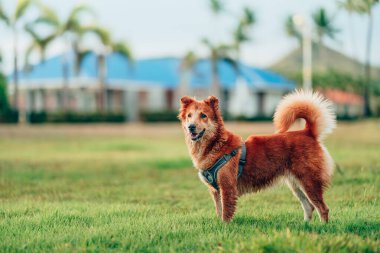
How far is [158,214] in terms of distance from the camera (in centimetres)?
801

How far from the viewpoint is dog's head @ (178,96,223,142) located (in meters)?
6.65

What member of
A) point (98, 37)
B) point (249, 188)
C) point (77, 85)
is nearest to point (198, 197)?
point (249, 188)

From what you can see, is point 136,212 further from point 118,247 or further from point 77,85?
point 77,85

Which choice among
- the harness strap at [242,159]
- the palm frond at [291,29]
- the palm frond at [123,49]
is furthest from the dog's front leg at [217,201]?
the palm frond at [291,29]

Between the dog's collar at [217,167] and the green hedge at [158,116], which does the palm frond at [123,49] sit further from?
the dog's collar at [217,167]

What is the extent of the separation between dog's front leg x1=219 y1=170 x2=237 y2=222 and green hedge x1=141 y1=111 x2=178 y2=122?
41.6 m

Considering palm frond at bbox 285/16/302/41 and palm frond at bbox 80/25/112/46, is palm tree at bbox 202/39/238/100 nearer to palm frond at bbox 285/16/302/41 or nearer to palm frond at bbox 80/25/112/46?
palm frond at bbox 80/25/112/46

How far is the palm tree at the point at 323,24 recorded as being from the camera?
63.1m

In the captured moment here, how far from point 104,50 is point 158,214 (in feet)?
118

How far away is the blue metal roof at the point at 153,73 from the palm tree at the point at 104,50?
83 cm

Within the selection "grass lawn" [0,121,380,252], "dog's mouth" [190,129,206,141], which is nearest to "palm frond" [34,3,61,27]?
"grass lawn" [0,121,380,252]

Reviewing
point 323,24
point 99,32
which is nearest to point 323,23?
point 323,24

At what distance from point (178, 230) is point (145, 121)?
42.3m

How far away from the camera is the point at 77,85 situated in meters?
46.6
